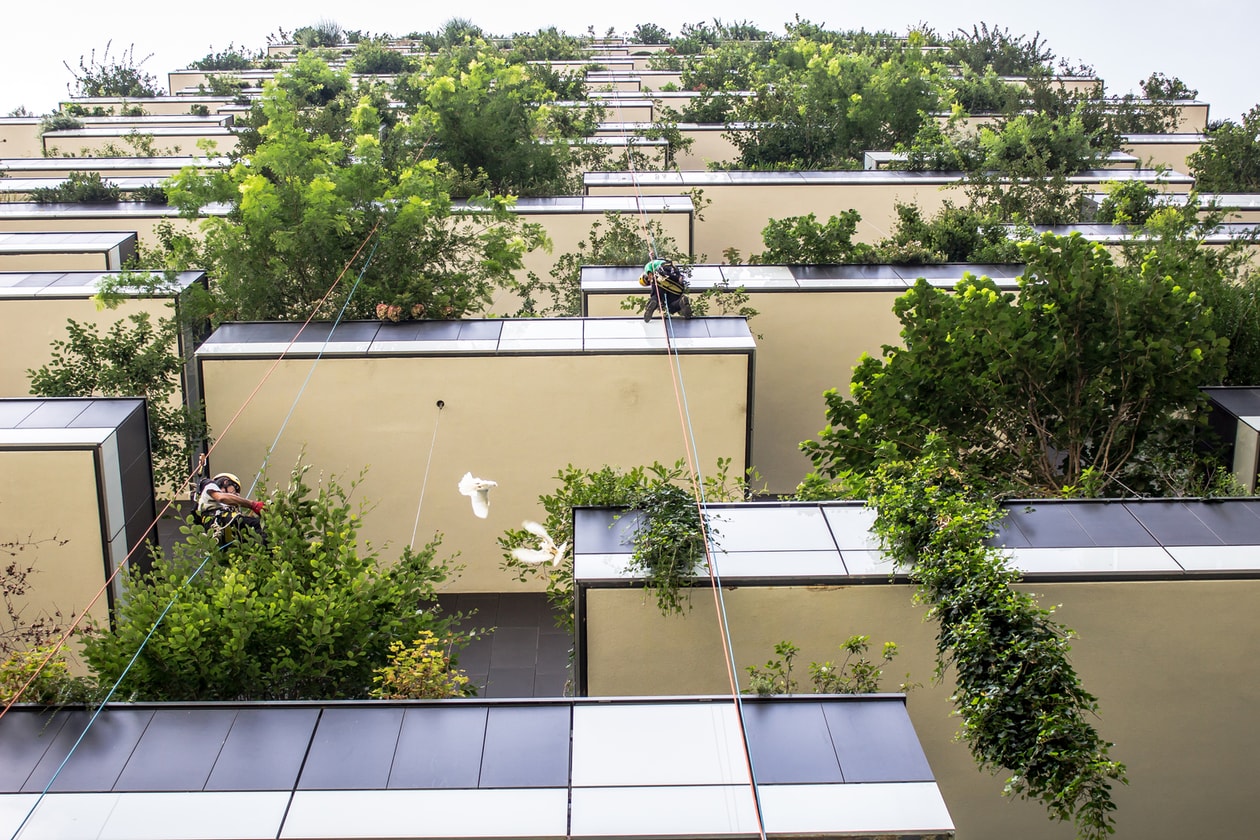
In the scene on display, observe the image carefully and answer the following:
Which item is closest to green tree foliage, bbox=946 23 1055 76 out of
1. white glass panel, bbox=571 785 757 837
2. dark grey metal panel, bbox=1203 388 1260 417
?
dark grey metal panel, bbox=1203 388 1260 417

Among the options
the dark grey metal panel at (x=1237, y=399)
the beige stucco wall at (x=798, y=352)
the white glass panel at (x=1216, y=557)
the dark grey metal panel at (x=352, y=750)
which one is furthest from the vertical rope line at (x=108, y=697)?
the dark grey metal panel at (x=1237, y=399)

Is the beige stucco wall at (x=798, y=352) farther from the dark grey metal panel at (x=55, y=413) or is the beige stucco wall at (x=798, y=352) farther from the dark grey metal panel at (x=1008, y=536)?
the dark grey metal panel at (x=55, y=413)

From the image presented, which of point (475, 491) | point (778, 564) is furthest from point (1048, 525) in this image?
point (475, 491)

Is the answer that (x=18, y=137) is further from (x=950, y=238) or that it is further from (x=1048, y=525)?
(x=1048, y=525)

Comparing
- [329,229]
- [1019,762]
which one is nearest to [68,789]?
[1019,762]

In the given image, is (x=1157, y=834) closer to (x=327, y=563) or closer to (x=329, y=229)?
(x=327, y=563)

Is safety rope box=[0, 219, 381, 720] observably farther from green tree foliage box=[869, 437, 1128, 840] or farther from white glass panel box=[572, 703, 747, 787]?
green tree foliage box=[869, 437, 1128, 840]
